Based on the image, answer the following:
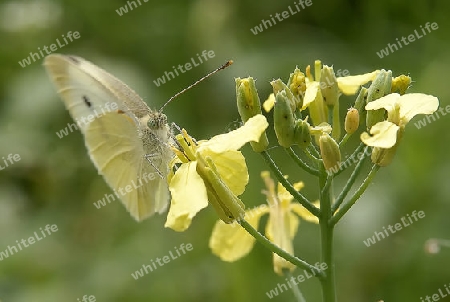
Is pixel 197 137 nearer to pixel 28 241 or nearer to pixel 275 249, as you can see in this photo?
pixel 28 241

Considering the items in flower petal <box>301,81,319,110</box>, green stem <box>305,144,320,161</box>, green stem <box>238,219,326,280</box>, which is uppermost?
flower petal <box>301,81,319,110</box>

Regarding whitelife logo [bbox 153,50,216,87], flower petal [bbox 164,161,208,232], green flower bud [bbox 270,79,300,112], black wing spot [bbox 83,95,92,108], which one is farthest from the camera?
whitelife logo [bbox 153,50,216,87]

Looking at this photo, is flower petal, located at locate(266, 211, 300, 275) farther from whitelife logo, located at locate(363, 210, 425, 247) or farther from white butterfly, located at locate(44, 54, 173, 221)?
whitelife logo, located at locate(363, 210, 425, 247)

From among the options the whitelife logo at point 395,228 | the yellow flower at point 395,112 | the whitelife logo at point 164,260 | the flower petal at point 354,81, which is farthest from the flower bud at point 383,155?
the whitelife logo at point 164,260

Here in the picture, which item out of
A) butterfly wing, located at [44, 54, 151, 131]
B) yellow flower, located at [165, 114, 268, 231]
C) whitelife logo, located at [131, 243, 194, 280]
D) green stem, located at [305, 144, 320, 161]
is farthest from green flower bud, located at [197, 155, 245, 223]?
whitelife logo, located at [131, 243, 194, 280]

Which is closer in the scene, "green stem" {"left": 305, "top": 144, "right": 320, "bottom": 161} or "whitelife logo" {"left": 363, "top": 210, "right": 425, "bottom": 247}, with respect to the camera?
"green stem" {"left": 305, "top": 144, "right": 320, "bottom": 161}

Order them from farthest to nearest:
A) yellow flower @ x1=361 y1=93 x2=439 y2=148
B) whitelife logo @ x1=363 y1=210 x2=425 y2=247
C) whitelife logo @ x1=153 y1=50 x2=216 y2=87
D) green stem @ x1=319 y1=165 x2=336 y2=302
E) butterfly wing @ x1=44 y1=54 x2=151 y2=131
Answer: whitelife logo @ x1=153 y1=50 x2=216 y2=87, whitelife logo @ x1=363 y1=210 x2=425 y2=247, butterfly wing @ x1=44 y1=54 x2=151 y2=131, green stem @ x1=319 y1=165 x2=336 y2=302, yellow flower @ x1=361 y1=93 x2=439 y2=148

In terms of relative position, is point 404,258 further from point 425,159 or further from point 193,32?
point 193,32
